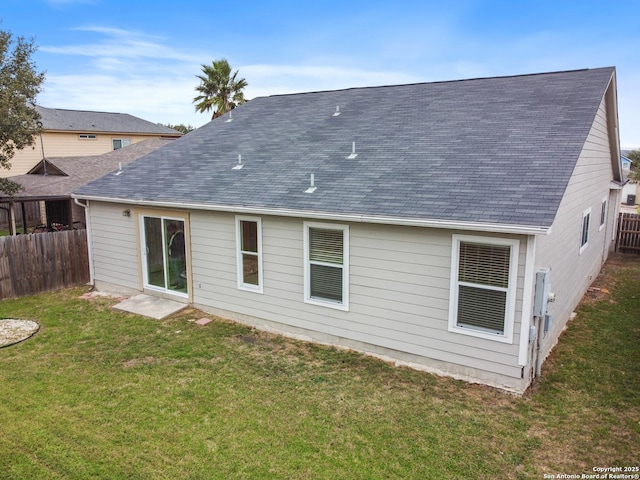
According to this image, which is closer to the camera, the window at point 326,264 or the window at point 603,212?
the window at point 326,264

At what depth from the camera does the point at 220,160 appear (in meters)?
10.5

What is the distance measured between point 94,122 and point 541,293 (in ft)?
101

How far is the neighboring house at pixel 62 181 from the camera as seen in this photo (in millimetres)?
15719

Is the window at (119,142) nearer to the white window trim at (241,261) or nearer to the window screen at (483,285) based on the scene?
the white window trim at (241,261)

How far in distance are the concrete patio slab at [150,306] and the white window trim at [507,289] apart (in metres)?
5.99

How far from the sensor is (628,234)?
15367 mm

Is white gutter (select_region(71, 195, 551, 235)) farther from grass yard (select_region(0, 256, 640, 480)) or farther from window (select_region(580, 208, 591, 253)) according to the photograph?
window (select_region(580, 208, 591, 253))

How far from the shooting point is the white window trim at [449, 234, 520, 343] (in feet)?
19.0

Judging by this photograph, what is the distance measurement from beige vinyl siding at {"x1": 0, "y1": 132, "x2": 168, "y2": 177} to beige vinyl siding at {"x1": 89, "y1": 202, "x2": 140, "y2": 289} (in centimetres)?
1591

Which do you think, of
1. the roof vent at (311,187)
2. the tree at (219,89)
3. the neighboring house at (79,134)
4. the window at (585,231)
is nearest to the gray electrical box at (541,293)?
the roof vent at (311,187)

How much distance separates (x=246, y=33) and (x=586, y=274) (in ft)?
55.8

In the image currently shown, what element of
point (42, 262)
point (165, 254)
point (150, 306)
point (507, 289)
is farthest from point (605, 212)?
point (42, 262)

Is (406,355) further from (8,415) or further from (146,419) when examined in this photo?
(8,415)

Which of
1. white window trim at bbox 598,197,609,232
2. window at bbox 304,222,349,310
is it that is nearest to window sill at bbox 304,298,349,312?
window at bbox 304,222,349,310
